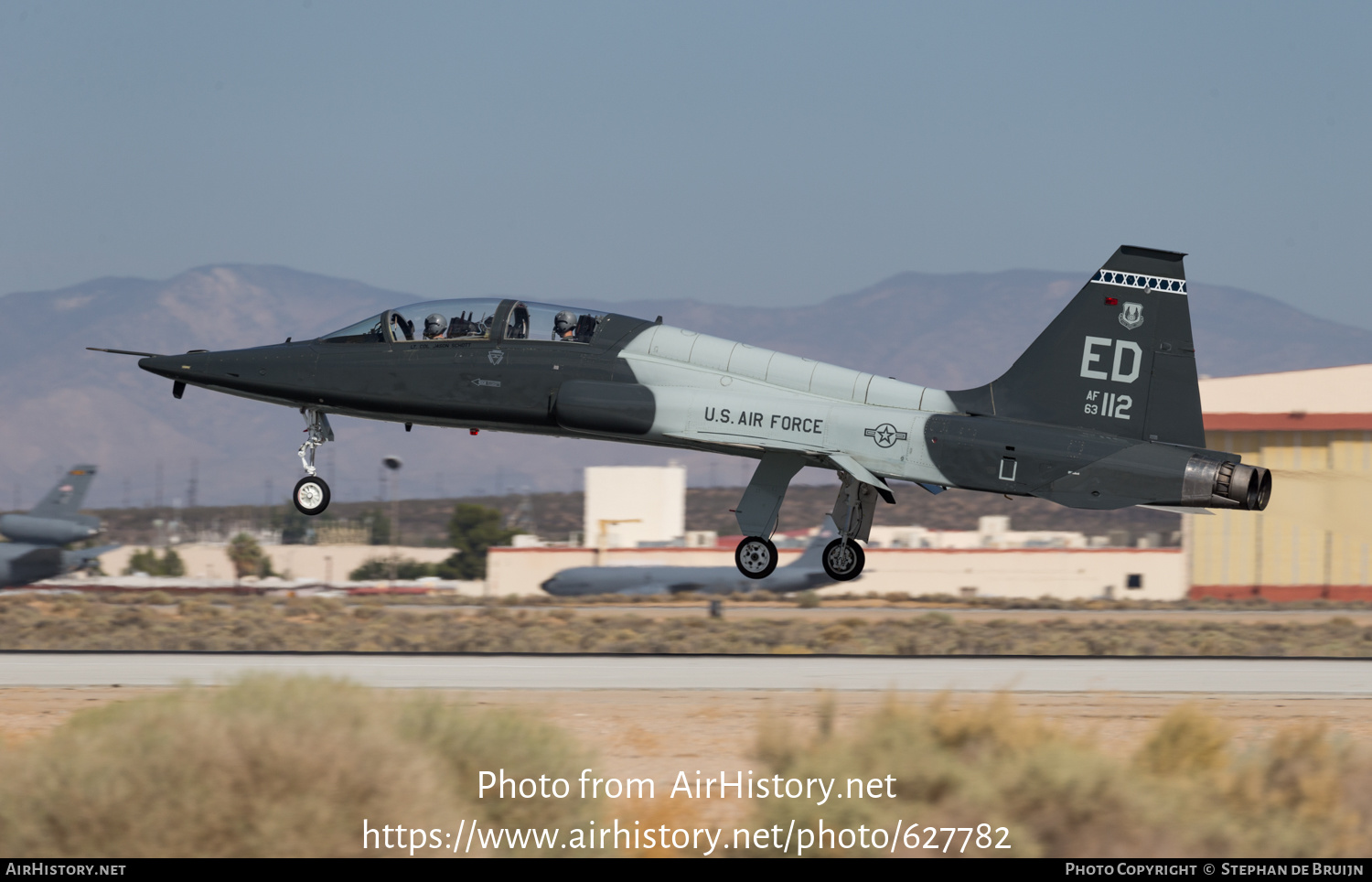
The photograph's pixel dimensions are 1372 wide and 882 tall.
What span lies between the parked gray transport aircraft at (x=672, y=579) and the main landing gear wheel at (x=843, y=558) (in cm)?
6763

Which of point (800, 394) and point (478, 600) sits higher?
point (800, 394)

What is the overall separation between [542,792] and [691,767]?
24.8ft

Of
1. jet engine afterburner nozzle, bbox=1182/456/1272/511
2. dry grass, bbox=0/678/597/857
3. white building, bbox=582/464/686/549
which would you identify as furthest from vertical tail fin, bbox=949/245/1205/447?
white building, bbox=582/464/686/549

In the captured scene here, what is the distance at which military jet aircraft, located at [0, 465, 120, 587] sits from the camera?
76125 millimetres

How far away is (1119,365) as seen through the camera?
2116cm

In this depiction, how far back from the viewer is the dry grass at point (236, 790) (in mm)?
11672

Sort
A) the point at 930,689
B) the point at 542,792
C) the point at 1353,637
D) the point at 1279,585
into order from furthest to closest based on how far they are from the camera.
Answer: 1. the point at 1279,585
2. the point at 1353,637
3. the point at 930,689
4. the point at 542,792

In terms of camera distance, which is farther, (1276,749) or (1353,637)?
(1353,637)

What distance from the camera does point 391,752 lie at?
12430 millimetres

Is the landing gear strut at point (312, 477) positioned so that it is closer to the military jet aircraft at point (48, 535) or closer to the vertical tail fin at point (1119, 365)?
the vertical tail fin at point (1119, 365)

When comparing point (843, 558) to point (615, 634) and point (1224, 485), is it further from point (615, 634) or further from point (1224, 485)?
point (615, 634)

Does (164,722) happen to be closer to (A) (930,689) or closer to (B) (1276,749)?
(B) (1276,749)

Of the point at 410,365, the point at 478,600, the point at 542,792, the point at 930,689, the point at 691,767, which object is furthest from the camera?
the point at 478,600

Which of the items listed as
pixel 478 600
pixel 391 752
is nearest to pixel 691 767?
pixel 391 752
